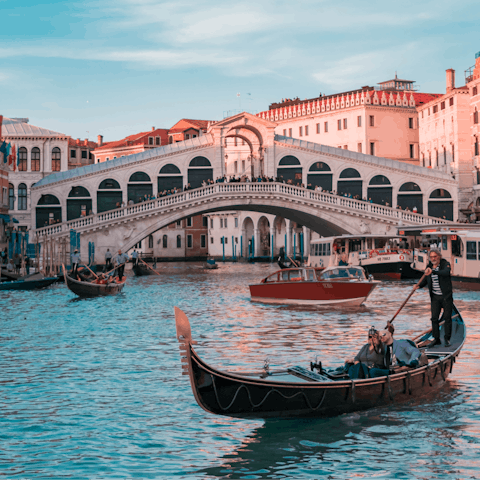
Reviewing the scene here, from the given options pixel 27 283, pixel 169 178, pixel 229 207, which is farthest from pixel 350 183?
pixel 27 283

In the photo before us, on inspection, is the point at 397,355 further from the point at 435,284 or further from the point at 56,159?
the point at 56,159

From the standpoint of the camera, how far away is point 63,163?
59.8m

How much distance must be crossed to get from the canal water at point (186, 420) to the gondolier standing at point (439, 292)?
71cm

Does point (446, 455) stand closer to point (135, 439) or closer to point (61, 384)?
point (135, 439)

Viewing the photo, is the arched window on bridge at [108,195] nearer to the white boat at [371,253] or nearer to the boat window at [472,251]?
the white boat at [371,253]

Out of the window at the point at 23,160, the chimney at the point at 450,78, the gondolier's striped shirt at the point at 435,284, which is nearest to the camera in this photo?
the gondolier's striped shirt at the point at 435,284

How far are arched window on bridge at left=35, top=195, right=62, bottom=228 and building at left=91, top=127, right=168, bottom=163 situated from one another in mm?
30660

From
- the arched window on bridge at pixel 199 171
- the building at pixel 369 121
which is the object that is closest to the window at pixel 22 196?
the arched window on bridge at pixel 199 171

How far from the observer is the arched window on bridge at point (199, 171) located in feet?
158

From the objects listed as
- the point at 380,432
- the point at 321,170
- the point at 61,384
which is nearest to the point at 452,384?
the point at 380,432

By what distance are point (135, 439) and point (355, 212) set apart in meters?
36.7

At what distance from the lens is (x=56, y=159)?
197ft

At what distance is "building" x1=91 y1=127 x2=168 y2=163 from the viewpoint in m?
76.9

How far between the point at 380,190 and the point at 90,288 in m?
27.5
